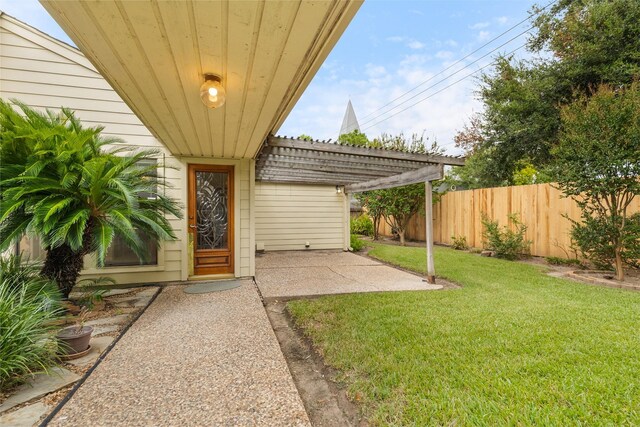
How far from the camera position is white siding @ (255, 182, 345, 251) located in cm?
913

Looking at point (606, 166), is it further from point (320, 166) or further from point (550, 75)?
point (550, 75)

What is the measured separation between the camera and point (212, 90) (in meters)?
2.35

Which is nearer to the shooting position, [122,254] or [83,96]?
[83,96]

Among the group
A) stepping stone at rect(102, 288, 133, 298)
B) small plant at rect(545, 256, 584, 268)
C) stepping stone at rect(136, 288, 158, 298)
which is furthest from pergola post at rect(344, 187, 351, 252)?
stepping stone at rect(102, 288, 133, 298)

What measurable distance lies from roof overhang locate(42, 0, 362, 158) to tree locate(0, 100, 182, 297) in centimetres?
75

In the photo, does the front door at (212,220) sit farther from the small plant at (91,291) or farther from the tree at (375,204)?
the tree at (375,204)

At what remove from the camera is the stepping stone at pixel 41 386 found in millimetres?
1815

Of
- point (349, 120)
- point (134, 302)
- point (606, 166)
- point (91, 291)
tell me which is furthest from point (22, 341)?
point (349, 120)

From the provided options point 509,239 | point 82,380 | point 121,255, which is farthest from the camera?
point 509,239

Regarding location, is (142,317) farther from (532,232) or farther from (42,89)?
(532,232)

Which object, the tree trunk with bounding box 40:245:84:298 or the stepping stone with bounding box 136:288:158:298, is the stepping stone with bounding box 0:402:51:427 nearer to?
the tree trunk with bounding box 40:245:84:298

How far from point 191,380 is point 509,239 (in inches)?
302

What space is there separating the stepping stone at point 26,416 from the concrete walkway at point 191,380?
12cm

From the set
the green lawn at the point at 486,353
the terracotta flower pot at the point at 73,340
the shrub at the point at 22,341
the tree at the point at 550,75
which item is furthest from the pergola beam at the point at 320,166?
the tree at the point at 550,75
